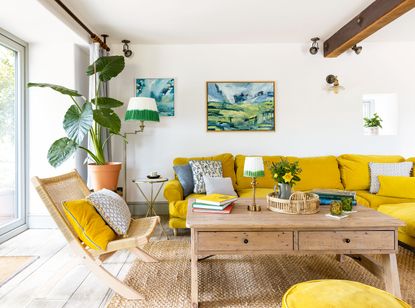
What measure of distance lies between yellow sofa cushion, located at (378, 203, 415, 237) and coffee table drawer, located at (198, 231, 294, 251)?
1430 mm

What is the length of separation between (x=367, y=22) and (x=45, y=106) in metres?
3.91

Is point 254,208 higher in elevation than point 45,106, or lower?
lower

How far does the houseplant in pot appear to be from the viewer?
2842 millimetres

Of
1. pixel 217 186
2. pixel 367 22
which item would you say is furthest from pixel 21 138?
pixel 367 22

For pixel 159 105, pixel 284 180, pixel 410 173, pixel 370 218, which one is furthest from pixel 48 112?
pixel 410 173

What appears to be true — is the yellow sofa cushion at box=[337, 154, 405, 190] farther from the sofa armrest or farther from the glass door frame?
the glass door frame

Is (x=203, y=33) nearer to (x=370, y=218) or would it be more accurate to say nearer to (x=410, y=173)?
(x=370, y=218)

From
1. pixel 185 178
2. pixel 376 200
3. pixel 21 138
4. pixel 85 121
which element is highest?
pixel 85 121

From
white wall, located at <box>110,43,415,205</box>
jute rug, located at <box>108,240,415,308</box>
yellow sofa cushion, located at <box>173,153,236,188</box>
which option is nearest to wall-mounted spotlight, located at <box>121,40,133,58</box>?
white wall, located at <box>110,43,415,205</box>

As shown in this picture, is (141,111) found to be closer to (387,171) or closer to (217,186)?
(217,186)

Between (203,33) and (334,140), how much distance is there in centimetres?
243

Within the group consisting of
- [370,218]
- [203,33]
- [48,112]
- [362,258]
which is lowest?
[362,258]

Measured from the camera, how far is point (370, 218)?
1.87 metres

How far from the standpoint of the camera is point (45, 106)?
3498 millimetres
